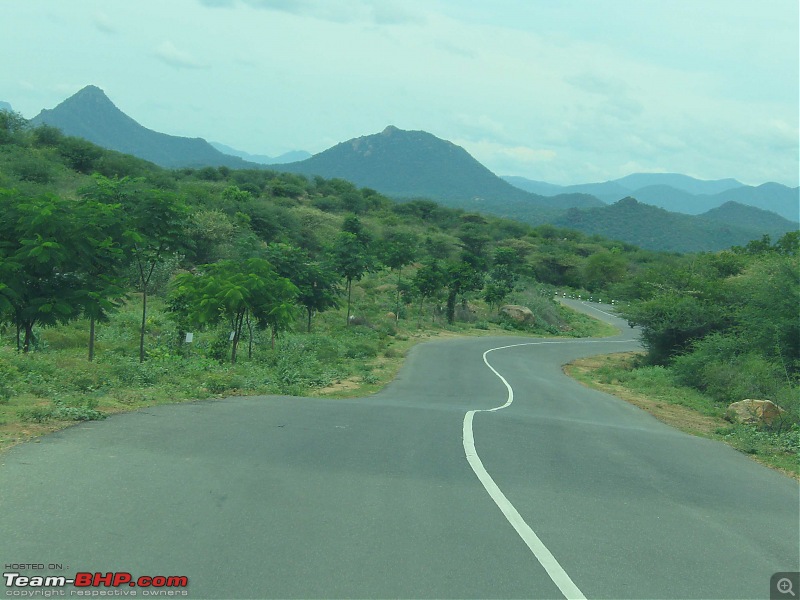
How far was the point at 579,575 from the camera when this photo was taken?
17.1ft

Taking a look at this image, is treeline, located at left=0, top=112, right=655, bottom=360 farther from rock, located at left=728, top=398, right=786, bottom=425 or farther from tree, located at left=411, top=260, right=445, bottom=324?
rock, located at left=728, top=398, right=786, bottom=425

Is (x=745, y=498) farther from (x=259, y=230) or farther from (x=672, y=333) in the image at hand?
(x=259, y=230)

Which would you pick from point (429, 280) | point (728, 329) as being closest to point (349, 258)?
point (429, 280)

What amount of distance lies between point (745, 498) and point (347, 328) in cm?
3023

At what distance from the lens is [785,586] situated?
17.8 ft

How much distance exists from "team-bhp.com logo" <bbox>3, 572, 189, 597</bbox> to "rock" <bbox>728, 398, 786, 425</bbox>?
15030 mm

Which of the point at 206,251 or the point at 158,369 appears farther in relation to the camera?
the point at 206,251

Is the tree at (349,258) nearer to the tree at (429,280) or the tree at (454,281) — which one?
the tree at (429,280)

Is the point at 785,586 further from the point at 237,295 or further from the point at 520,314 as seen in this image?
the point at 520,314


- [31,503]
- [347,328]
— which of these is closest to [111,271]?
[31,503]

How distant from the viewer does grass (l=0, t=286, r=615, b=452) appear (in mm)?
10342

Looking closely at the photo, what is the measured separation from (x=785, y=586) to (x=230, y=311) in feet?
54.8

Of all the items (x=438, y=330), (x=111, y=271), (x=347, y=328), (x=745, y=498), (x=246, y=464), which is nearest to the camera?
(x=246, y=464)

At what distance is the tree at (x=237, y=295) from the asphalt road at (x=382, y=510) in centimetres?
890
